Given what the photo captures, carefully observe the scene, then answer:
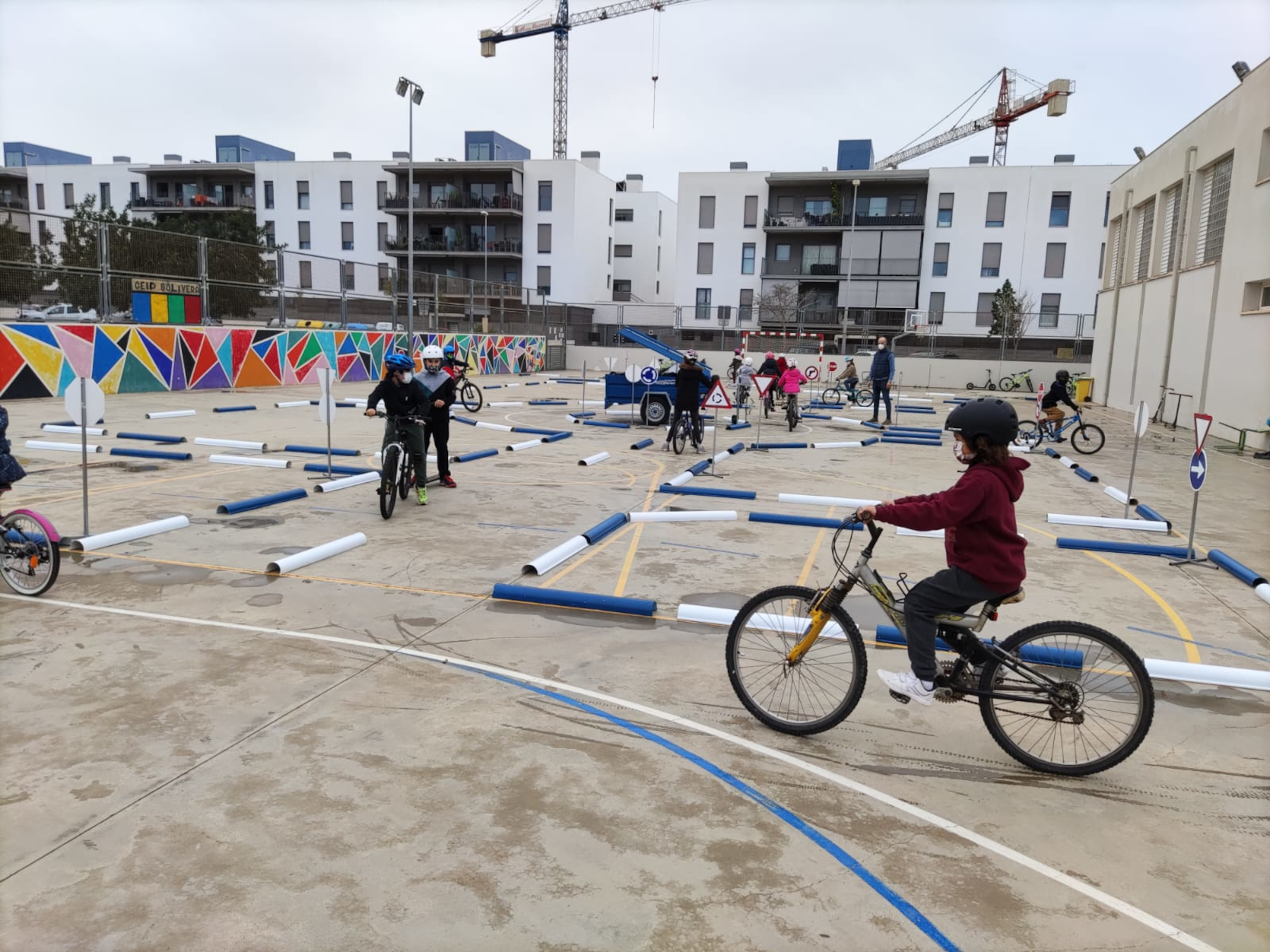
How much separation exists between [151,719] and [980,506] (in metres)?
4.33

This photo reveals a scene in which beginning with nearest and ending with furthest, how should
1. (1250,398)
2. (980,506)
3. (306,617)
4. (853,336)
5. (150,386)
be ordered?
(980,506)
(306,617)
(1250,398)
(150,386)
(853,336)

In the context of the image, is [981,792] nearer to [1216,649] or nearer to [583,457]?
[1216,649]

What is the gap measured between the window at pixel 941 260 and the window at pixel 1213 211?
31.1m

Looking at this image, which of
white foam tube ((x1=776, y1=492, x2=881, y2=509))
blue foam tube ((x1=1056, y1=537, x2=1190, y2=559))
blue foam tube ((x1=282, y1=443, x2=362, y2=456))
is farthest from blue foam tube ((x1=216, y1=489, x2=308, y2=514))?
blue foam tube ((x1=1056, y1=537, x2=1190, y2=559))

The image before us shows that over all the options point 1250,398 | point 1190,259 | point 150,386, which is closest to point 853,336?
point 1190,259

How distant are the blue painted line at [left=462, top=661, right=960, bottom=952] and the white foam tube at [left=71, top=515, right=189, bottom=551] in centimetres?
433

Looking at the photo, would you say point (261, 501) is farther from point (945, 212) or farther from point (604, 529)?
point (945, 212)

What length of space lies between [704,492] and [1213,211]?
19410 millimetres

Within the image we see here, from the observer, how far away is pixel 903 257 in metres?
53.2

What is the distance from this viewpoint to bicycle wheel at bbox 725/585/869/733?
4480 mm

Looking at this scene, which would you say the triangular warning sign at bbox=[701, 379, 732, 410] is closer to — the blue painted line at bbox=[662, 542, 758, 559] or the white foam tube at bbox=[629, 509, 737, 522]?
the white foam tube at bbox=[629, 509, 737, 522]

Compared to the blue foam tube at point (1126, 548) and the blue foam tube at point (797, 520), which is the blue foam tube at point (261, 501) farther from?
the blue foam tube at point (1126, 548)

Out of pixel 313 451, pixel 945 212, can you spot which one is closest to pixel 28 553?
pixel 313 451

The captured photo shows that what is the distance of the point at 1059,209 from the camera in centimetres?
5141
